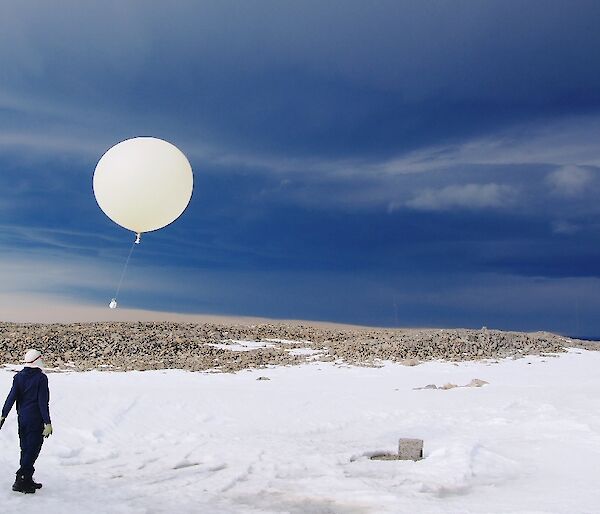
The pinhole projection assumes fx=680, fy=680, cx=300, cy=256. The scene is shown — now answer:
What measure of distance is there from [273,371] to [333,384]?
11.8ft

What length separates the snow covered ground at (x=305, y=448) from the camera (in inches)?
380

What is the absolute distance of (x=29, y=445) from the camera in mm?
9688

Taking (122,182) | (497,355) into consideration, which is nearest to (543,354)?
(497,355)

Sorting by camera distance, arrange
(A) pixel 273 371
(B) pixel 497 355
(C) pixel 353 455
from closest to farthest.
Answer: (C) pixel 353 455 → (A) pixel 273 371 → (B) pixel 497 355

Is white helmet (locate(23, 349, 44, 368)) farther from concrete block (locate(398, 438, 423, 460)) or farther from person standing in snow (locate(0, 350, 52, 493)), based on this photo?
concrete block (locate(398, 438, 423, 460))

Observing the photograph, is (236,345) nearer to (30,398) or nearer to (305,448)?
(305,448)

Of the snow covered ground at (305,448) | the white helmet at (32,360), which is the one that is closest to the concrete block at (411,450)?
the snow covered ground at (305,448)

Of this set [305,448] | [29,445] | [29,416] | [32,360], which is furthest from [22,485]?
[305,448]

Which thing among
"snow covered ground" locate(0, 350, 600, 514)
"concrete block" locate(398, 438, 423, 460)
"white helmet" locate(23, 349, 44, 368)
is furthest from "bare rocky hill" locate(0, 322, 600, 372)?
"white helmet" locate(23, 349, 44, 368)

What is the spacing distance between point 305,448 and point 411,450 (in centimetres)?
221

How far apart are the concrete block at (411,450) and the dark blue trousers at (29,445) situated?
20.7 ft

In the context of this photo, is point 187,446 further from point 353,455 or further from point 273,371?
point 273,371

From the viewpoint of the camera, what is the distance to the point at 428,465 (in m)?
11.6

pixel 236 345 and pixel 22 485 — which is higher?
pixel 236 345
